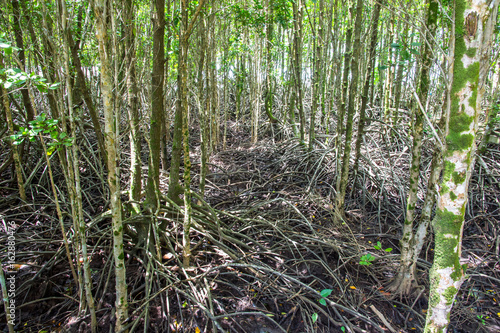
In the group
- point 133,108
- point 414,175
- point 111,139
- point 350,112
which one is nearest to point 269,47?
point 350,112

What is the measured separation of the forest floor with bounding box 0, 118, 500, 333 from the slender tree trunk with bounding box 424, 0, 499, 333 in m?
0.99

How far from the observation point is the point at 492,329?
7.72 ft

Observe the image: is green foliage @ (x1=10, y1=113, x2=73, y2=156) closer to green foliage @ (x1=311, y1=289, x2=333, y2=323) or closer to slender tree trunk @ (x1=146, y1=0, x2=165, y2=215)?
slender tree trunk @ (x1=146, y1=0, x2=165, y2=215)

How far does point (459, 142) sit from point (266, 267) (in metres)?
1.88

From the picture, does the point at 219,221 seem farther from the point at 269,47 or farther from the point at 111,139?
the point at 269,47

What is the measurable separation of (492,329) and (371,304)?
37.0 inches

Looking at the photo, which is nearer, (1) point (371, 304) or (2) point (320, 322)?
(2) point (320, 322)

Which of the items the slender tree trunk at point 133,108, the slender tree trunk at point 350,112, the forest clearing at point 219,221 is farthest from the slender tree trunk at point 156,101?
the slender tree trunk at point 350,112

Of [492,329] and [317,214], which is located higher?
[317,214]

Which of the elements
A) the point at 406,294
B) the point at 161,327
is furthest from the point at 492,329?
the point at 161,327

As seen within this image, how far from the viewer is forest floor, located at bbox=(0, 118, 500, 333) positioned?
2.27 metres

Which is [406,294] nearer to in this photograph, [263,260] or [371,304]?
[371,304]

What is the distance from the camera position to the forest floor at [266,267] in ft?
7.44

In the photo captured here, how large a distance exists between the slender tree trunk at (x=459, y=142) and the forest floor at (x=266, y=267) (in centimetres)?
99
